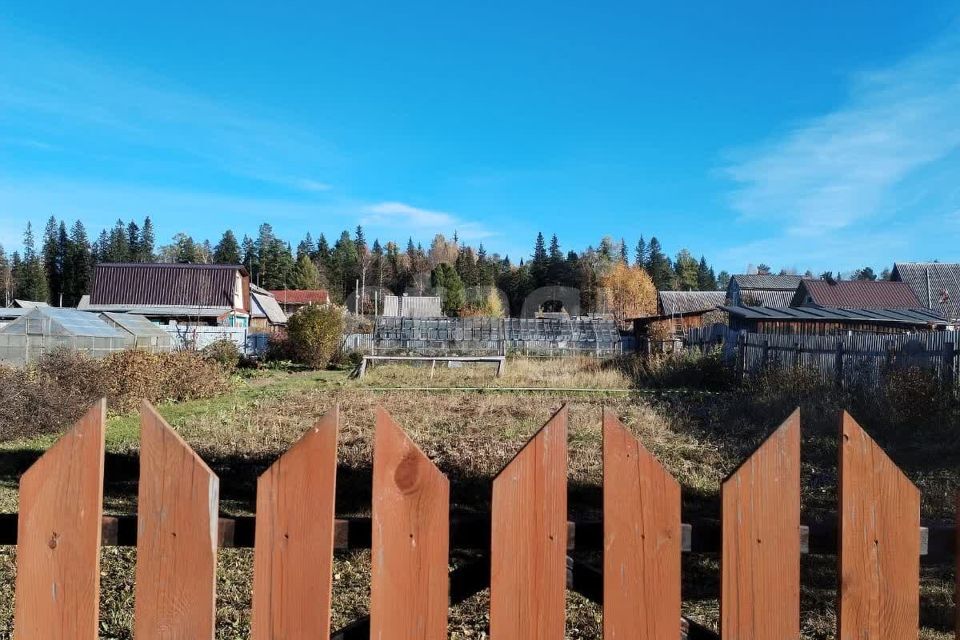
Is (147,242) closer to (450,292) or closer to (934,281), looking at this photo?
(450,292)

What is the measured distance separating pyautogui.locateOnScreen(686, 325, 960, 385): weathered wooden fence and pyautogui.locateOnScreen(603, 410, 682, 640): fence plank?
11.2 meters

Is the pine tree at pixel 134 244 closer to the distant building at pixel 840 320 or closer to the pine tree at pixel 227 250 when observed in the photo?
the pine tree at pixel 227 250

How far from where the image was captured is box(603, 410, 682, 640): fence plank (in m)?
1.36

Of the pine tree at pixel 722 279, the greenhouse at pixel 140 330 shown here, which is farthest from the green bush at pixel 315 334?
the pine tree at pixel 722 279

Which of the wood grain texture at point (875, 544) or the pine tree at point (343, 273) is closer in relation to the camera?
the wood grain texture at point (875, 544)

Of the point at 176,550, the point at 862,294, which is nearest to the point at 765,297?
the point at 862,294

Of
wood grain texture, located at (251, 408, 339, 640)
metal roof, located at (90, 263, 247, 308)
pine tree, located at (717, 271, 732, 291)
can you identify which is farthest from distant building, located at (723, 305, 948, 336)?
pine tree, located at (717, 271, 732, 291)

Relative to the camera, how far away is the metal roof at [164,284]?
38.4m

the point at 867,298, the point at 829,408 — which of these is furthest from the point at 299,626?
the point at 867,298

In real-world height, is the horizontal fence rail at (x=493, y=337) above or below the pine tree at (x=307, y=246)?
below

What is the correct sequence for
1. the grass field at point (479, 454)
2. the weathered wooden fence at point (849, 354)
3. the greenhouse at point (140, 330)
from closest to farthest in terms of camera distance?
the grass field at point (479, 454) < the weathered wooden fence at point (849, 354) < the greenhouse at point (140, 330)

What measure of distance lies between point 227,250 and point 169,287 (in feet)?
167

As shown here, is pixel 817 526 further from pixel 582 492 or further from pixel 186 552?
pixel 582 492

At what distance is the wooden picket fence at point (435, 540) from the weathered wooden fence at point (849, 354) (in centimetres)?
1098
